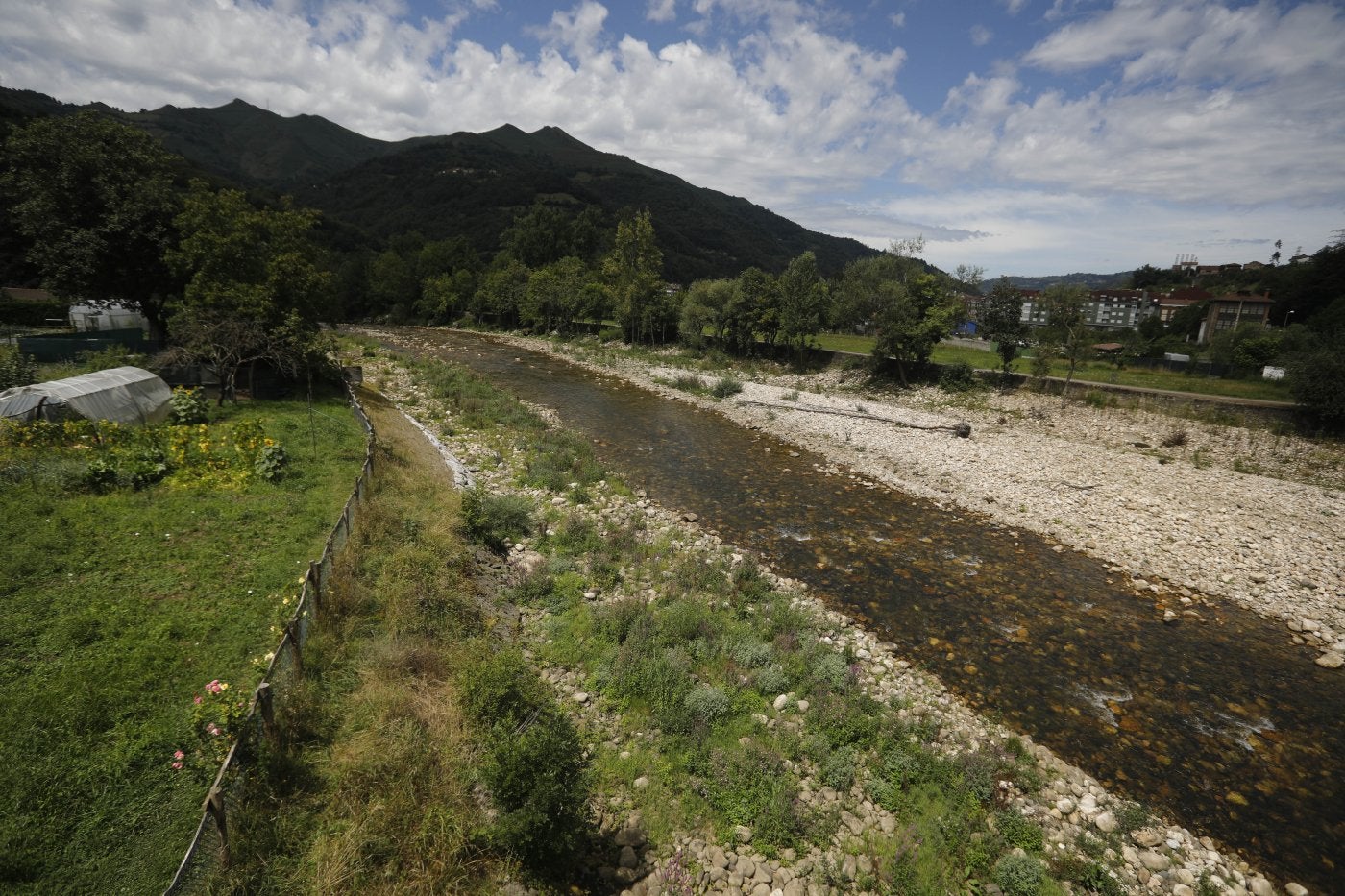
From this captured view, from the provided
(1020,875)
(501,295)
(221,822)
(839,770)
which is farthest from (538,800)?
(501,295)

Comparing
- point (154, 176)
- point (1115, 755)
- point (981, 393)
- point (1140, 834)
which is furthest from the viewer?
point (981, 393)

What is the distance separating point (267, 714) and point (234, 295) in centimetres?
2348

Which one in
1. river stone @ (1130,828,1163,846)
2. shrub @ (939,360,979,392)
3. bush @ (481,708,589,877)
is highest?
shrub @ (939,360,979,392)

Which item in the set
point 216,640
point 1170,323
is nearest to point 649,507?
point 216,640

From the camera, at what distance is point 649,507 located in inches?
768

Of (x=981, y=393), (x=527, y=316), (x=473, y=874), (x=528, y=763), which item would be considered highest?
(x=527, y=316)

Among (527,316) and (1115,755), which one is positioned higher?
A: (527,316)

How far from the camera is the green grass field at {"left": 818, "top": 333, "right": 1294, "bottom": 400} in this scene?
104 ft

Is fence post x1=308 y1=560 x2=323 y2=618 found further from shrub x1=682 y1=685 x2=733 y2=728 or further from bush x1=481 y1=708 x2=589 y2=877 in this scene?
shrub x1=682 y1=685 x2=733 y2=728


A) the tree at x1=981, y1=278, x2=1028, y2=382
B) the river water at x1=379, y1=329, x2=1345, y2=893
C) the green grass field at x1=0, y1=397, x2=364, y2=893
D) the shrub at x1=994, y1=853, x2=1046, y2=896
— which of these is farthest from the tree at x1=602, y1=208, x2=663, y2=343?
the shrub at x1=994, y1=853, x2=1046, y2=896

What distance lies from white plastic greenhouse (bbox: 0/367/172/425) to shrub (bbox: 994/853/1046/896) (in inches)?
964

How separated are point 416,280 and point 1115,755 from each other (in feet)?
340

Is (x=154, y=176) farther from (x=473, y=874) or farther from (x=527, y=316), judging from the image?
(x=527, y=316)

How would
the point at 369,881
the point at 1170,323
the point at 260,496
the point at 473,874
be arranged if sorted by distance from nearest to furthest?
the point at 369,881 < the point at 473,874 < the point at 260,496 < the point at 1170,323
